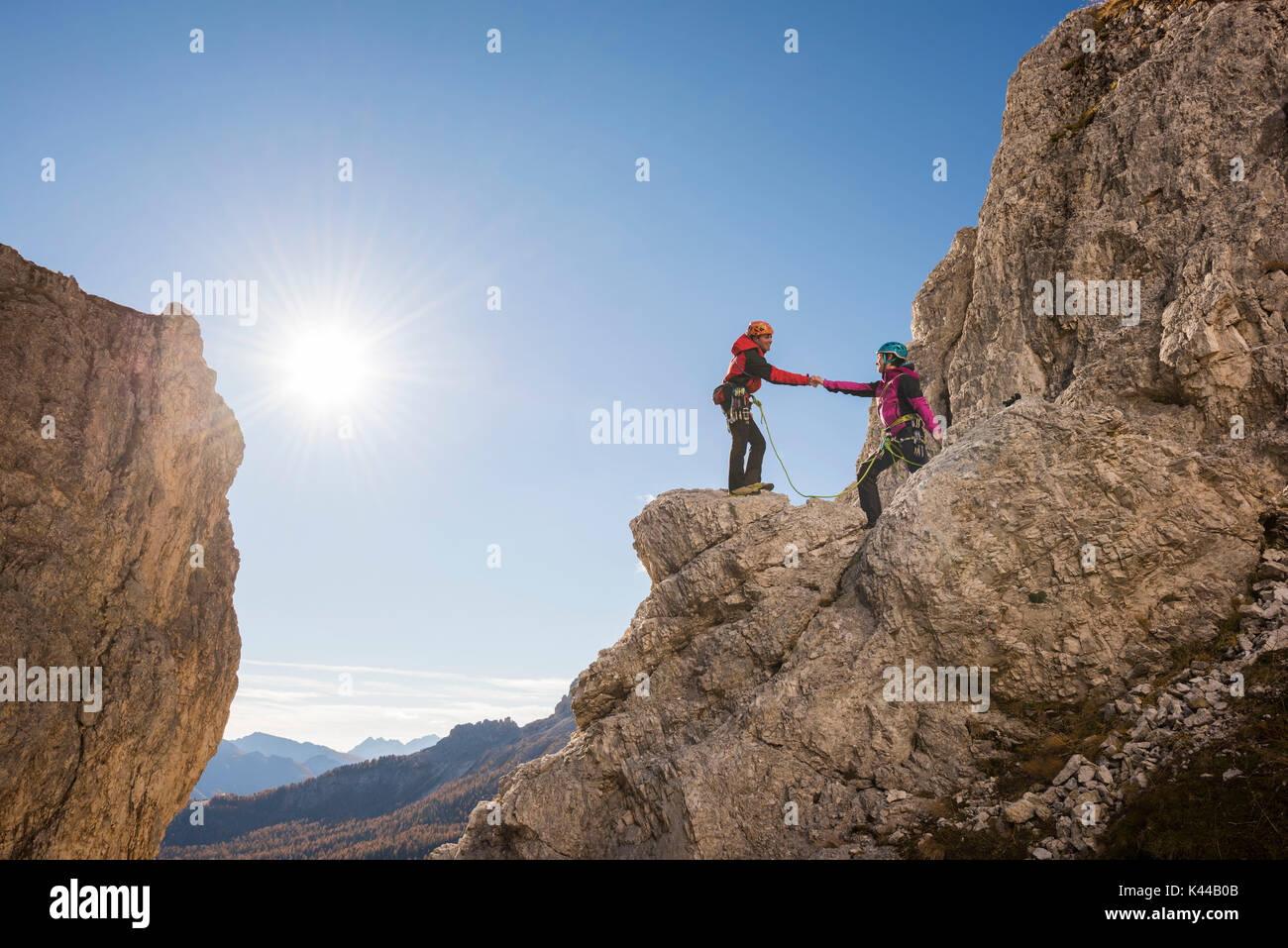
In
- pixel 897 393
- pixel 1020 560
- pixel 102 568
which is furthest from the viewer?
pixel 102 568

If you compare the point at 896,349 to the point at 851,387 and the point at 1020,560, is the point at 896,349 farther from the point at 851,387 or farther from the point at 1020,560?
the point at 1020,560

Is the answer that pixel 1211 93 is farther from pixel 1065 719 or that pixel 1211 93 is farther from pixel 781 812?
pixel 781 812

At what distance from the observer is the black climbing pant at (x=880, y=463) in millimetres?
17500

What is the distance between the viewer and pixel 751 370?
730 inches

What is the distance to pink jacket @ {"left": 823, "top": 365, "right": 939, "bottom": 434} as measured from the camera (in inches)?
705

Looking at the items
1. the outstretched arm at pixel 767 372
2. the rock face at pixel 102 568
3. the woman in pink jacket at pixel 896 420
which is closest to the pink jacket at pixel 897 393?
the woman in pink jacket at pixel 896 420

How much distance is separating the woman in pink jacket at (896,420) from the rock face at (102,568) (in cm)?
3285

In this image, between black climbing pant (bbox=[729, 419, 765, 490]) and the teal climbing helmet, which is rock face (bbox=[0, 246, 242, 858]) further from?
the teal climbing helmet

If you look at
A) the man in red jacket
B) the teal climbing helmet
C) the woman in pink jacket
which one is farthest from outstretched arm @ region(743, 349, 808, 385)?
the teal climbing helmet

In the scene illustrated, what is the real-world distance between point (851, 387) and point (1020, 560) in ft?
24.0

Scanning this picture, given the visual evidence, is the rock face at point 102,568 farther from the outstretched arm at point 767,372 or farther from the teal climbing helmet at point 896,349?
the teal climbing helmet at point 896,349

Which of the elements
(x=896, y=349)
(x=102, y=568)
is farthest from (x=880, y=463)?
(x=102, y=568)

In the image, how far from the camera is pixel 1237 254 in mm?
14383
